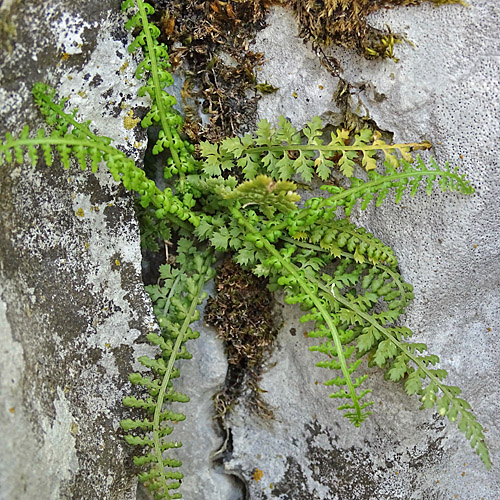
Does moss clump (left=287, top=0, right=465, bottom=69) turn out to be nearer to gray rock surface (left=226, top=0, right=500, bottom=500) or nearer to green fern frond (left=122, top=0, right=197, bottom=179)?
gray rock surface (left=226, top=0, right=500, bottom=500)

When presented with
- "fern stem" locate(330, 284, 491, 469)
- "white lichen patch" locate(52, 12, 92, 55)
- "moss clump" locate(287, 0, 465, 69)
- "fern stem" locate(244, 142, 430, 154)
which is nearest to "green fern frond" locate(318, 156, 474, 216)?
"fern stem" locate(244, 142, 430, 154)

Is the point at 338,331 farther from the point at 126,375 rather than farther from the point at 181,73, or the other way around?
the point at 181,73

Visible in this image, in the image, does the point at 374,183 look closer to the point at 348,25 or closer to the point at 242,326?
the point at 348,25

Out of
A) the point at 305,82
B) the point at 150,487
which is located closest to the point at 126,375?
the point at 150,487

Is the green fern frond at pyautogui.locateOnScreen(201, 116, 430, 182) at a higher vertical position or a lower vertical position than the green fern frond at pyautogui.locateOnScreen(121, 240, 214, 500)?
higher

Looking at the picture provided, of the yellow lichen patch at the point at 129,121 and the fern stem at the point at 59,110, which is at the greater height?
the fern stem at the point at 59,110

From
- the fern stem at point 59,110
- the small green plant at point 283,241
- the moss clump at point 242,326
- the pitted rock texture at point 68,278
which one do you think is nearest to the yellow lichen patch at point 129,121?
the pitted rock texture at point 68,278

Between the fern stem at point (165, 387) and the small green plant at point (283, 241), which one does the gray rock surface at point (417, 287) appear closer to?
the small green plant at point (283, 241)
